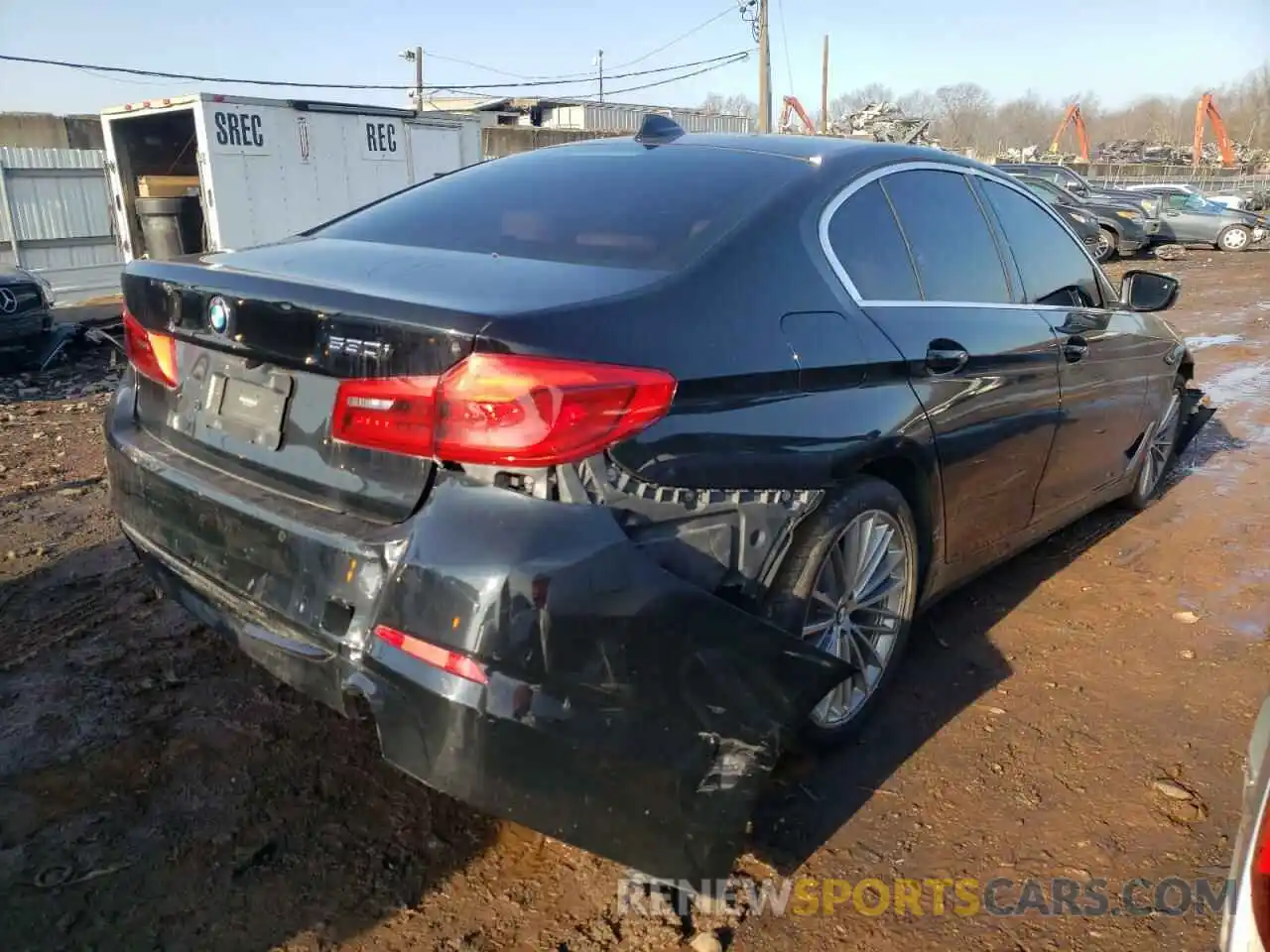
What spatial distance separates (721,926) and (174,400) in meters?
1.89

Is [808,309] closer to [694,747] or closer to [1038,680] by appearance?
[694,747]

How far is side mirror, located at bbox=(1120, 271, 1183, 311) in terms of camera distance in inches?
178

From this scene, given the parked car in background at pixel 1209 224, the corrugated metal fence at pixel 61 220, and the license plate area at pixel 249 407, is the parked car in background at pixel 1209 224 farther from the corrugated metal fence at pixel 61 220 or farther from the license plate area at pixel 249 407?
the license plate area at pixel 249 407

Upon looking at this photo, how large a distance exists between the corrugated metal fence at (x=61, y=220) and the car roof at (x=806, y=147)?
13.1m

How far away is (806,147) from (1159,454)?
3.20 m

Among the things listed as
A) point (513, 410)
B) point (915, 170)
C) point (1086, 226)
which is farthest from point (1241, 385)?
point (1086, 226)

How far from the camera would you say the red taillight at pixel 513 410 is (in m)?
1.91

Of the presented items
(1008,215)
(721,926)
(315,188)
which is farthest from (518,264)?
(315,188)

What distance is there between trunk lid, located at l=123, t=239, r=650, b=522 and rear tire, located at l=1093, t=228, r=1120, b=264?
1656 cm

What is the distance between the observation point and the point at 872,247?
9.60 feet

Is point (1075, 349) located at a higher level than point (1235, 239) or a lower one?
higher

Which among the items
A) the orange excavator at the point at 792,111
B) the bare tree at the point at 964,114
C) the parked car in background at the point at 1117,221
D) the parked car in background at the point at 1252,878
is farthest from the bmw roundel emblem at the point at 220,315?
the bare tree at the point at 964,114

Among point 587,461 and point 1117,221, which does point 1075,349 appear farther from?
point 1117,221

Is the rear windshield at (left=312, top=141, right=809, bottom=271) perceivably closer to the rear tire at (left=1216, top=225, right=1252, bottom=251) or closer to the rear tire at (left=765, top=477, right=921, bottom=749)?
the rear tire at (left=765, top=477, right=921, bottom=749)
